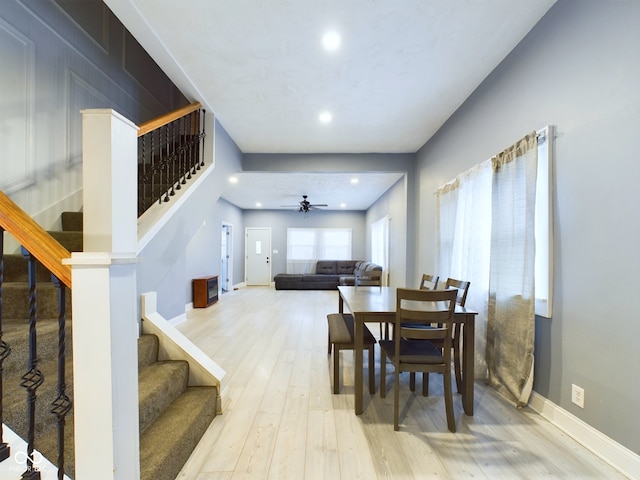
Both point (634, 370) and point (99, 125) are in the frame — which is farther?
point (634, 370)

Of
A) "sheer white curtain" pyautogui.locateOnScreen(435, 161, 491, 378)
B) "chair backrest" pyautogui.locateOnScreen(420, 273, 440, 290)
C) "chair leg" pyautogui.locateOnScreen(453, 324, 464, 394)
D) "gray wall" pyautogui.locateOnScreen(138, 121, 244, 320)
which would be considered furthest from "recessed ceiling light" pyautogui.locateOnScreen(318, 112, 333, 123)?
"chair leg" pyautogui.locateOnScreen(453, 324, 464, 394)

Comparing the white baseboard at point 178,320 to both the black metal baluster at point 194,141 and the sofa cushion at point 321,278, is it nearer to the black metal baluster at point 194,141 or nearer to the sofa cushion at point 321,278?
the black metal baluster at point 194,141

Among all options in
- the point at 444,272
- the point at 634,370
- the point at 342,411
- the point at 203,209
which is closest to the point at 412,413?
the point at 342,411

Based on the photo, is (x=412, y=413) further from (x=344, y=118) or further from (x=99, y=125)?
(x=344, y=118)

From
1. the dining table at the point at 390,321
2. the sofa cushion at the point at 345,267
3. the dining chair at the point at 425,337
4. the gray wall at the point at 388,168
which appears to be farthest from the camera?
the sofa cushion at the point at 345,267

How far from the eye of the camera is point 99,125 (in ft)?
3.46

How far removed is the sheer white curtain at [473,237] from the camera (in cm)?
257

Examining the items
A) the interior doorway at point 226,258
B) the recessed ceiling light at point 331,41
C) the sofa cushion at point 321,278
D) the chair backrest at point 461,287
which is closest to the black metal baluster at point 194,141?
the recessed ceiling light at point 331,41

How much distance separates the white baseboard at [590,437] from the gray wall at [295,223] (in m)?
7.54

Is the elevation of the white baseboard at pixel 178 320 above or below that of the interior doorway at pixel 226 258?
below

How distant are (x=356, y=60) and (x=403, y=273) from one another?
3494mm

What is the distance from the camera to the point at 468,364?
2061mm

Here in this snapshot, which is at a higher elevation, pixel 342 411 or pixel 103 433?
pixel 103 433

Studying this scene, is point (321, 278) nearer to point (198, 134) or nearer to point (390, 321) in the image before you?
point (198, 134)
